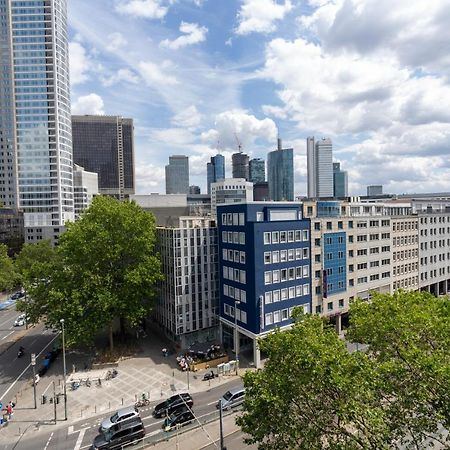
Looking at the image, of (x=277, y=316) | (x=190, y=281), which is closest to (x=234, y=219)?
(x=190, y=281)

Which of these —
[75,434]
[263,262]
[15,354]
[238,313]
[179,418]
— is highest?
[263,262]

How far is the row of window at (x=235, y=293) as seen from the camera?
170ft

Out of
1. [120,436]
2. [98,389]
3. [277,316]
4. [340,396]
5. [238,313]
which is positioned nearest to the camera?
[340,396]

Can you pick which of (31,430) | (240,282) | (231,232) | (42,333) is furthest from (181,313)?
(42,333)

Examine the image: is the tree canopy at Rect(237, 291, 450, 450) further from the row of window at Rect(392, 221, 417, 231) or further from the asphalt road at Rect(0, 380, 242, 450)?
the row of window at Rect(392, 221, 417, 231)

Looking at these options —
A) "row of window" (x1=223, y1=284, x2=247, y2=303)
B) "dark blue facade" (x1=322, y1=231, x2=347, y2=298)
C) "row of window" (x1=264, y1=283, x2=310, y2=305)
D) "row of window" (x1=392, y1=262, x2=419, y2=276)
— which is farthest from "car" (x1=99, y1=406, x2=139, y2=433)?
"row of window" (x1=392, y1=262, x2=419, y2=276)

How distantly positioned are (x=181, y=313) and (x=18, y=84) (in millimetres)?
137790

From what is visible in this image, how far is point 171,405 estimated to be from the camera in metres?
38.4

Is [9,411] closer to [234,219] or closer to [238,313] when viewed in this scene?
[238,313]

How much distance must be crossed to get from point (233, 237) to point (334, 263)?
1930cm

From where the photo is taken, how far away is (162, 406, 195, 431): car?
35.5 m

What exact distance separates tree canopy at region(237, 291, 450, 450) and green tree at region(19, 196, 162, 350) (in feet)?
110

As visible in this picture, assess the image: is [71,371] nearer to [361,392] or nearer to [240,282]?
[240,282]

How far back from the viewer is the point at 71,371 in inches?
1951
